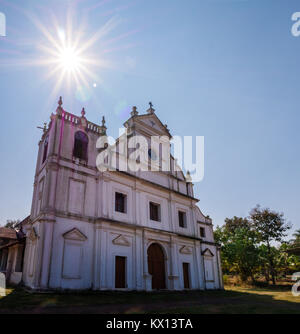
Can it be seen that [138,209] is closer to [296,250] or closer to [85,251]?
[85,251]

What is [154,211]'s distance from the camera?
19859 mm

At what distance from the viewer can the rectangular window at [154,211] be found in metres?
19.6

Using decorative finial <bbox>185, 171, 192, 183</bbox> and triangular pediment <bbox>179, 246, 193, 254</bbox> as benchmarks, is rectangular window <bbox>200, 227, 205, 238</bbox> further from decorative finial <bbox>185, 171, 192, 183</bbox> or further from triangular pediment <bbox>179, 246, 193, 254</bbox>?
decorative finial <bbox>185, 171, 192, 183</bbox>

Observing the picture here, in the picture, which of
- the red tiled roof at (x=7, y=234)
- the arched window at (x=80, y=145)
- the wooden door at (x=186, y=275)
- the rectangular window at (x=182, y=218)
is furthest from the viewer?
the rectangular window at (x=182, y=218)

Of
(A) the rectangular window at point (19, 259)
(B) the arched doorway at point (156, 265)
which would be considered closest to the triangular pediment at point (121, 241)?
(B) the arched doorway at point (156, 265)

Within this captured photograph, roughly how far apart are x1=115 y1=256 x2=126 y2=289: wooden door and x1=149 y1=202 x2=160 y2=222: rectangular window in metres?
4.41

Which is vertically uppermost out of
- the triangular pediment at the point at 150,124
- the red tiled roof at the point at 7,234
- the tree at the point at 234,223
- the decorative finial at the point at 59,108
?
the triangular pediment at the point at 150,124

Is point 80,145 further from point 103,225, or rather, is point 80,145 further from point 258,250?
point 258,250

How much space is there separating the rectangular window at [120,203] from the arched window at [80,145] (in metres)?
3.46

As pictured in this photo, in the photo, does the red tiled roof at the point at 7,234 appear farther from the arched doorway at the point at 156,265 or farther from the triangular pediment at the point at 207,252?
the triangular pediment at the point at 207,252

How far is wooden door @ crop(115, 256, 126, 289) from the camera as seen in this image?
49.9 feet

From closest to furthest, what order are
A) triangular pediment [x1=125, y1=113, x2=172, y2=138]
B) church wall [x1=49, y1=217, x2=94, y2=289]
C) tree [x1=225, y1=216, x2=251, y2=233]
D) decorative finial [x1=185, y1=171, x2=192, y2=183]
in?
1. church wall [x1=49, y1=217, x2=94, y2=289]
2. triangular pediment [x1=125, y1=113, x2=172, y2=138]
3. decorative finial [x1=185, y1=171, x2=192, y2=183]
4. tree [x1=225, y1=216, x2=251, y2=233]

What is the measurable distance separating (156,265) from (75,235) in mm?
6811

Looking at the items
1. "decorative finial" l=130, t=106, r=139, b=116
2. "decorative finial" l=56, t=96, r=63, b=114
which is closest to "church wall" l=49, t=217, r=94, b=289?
"decorative finial" l=56, t=96, r=63, b=114
